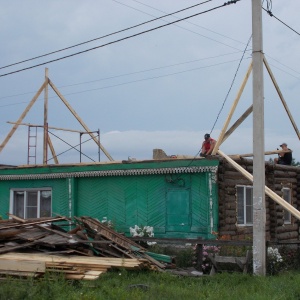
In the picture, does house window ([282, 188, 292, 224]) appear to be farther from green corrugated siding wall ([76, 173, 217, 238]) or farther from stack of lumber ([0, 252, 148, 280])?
stack of lumber ([0, 252, 148, 280])

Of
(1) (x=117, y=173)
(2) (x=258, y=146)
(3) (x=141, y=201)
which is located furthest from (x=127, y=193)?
(2) (x=258, y=146)

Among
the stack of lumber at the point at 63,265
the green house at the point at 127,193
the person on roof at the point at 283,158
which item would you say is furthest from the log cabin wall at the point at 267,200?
the stack of lumber at the point at 63,265

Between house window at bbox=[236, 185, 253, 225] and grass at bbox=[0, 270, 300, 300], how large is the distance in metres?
6.11

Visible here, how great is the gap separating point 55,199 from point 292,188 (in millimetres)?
8826

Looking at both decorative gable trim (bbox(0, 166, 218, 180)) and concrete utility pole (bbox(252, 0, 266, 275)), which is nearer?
concrete utility pole (bbox(252, 0, 266, 275))

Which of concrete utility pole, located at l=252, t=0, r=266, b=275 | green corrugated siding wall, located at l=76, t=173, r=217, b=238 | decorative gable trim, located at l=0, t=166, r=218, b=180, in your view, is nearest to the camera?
concrete utility pole, located at l=252, t=0, r=266, b=275

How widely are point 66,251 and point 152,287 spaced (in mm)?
2965

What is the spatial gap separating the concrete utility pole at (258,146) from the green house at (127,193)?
3.90 metres

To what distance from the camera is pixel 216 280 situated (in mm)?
11703

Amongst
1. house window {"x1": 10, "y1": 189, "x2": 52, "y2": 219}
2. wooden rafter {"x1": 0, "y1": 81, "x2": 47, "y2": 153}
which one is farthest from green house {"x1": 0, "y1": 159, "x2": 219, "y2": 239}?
wooden rafter {"x1": 0, "y1": 81, "x2": 47, "y2": 153}

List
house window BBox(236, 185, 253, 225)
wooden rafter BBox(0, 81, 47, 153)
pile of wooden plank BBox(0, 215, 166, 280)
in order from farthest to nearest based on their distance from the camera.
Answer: wooden rafter BBox(0, 81, 47, 153) → house window BBox(236, 185, 253, 225) → pile of wooden plank BBox(0, 215, 166, 280)

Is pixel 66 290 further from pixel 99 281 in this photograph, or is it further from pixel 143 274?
pixel 143 274

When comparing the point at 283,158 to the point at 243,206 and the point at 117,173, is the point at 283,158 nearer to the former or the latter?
the point at 243,206

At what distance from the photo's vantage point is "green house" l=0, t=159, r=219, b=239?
17188 millimetres
